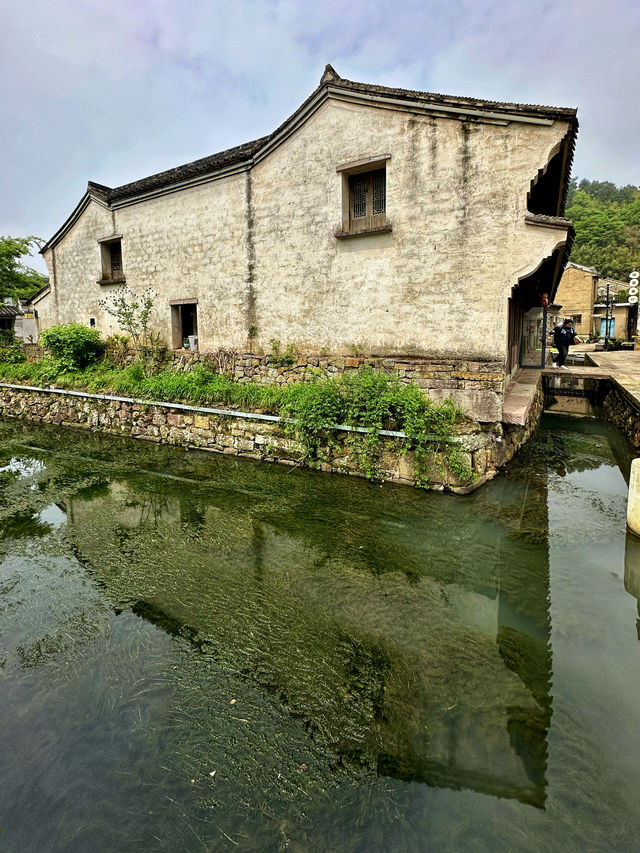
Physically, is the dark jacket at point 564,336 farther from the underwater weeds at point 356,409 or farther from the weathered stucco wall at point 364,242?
the underwater weeds at point 356,409

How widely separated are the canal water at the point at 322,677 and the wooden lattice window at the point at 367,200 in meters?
5.34

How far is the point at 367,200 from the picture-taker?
866 centimetres

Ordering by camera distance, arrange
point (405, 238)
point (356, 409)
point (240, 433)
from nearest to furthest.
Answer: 1. point (356, 409)
2. point (405, 238)
3. point (240, 433)

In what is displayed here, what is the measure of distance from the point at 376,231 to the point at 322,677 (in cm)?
721

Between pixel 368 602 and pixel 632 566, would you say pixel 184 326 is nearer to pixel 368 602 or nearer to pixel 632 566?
pixel 368 602

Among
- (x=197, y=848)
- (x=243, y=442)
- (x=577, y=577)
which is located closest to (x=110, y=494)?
(x=243, y=442)

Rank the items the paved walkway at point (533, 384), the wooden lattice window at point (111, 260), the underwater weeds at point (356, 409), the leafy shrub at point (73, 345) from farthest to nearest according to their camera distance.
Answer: the wooden lattice window at point (111, 260), the leafy shrub at point (73, 345), the paved walkway at point (533, 384), the underwater weeds at point (356, 409)

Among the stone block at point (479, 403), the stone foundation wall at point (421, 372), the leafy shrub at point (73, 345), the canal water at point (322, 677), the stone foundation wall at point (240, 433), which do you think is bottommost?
the canal water at point (322, 677)

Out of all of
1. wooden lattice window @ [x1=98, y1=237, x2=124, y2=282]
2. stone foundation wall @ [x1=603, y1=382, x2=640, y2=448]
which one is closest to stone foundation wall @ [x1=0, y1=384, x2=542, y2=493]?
stone foundation wall @ [x1=603, y1=382, x2=640, y2=448]

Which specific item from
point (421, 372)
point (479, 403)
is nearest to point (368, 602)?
point (479, 403)

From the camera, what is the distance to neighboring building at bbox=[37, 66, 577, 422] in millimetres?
7055

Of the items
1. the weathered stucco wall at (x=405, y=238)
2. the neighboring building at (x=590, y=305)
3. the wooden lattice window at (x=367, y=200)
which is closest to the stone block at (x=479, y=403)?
the weathered stucco wall at (x=405, y=238)

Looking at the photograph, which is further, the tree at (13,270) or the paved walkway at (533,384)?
the tree at (13,270)

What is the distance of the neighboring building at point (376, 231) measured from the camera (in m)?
7.05
